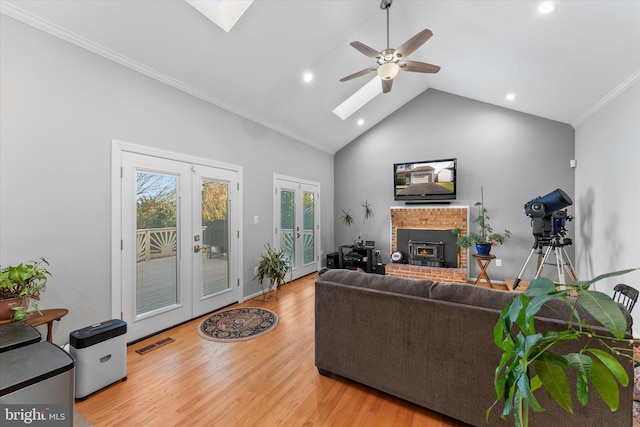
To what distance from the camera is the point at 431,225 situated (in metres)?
5.48

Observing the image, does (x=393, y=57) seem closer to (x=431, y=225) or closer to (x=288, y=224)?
(x=288, y=224)

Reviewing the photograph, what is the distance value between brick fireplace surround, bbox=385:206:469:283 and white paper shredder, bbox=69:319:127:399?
4.42m

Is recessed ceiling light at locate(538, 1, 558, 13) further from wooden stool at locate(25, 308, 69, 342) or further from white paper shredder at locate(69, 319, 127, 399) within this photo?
wooden stool at locate(25, 308, 69, 342)

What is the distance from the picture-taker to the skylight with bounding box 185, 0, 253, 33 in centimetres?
258

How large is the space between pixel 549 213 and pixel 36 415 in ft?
17.3

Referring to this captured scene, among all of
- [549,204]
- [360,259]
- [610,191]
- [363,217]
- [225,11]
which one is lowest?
[360,259]

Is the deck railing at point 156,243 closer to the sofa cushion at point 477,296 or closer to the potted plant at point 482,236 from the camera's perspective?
the sofa cushion at point 477,296

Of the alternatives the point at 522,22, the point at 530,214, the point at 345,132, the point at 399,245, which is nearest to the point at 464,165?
the point at 530,214

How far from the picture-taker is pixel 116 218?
2.66 meters

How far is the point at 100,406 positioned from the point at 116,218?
62.1 inches

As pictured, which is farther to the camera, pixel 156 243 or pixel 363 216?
pixel 363 216

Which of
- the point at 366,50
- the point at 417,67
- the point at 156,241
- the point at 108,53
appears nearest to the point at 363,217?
the point at 417,67

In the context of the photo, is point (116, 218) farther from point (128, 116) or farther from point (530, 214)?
point (530, 214)

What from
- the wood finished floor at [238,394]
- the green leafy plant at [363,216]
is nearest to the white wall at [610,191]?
the wood finished floor at [238,394]
